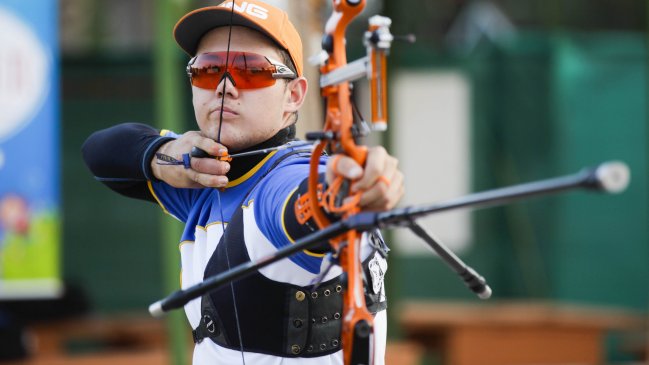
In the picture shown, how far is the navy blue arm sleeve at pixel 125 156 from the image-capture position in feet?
8.90

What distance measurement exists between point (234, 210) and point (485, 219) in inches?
266

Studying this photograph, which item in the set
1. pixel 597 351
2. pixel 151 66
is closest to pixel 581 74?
pixel 597 351

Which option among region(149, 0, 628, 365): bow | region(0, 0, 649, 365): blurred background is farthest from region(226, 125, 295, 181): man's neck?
region(0, 0, 649, 365): blurred background

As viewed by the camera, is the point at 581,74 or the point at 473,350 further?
the point at 581,74

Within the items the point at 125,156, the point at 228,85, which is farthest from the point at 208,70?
the point at 125,156

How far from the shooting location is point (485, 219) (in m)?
9.09

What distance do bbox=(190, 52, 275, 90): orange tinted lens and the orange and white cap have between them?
2.6 inches

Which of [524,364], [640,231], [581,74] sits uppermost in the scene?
[581,74]

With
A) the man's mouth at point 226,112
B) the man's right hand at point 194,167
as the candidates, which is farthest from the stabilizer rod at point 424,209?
the man's mouth at point 226,112

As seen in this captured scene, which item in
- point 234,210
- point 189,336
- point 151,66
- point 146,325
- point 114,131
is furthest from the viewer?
point 151,66

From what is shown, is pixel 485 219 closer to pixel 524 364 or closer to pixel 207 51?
pixel 524 364

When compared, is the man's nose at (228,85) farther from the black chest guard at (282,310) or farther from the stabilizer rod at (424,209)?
the stabilizer rod at (424,209)

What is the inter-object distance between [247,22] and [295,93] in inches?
8.3

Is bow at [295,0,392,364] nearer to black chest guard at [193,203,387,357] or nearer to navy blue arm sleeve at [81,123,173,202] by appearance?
black chest guard at [193,203,387,357]
